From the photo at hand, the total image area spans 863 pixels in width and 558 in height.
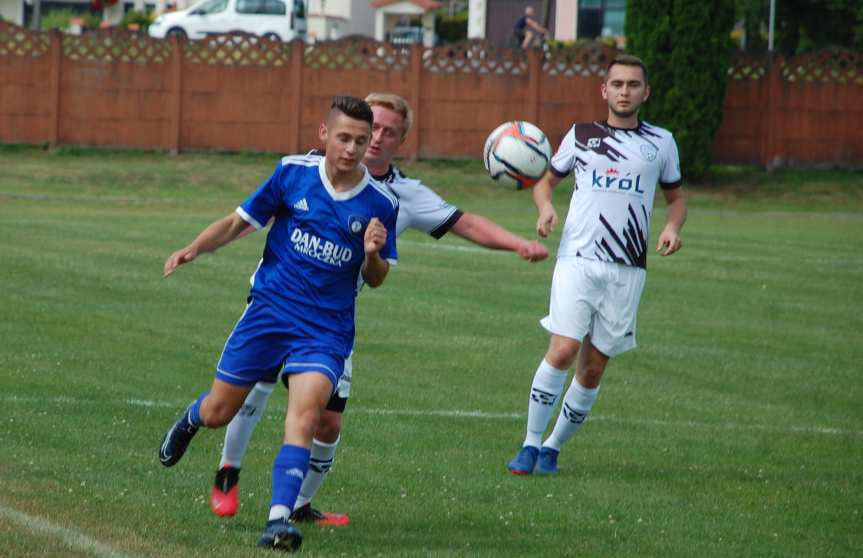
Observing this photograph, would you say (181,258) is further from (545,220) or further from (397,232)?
(545,220)

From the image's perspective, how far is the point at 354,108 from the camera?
249 inches

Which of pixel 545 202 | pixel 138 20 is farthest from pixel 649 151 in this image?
pixel 138 20

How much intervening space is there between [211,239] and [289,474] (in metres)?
1.11

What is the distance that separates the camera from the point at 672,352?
1284cm

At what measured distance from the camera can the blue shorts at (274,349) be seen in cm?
630

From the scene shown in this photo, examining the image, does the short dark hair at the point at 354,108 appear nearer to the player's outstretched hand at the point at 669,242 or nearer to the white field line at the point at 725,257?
the player's outstretched hand at the point at 669,242

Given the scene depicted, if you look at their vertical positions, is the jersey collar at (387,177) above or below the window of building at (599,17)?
below

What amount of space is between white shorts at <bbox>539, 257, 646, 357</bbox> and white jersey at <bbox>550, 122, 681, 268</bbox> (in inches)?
3.1

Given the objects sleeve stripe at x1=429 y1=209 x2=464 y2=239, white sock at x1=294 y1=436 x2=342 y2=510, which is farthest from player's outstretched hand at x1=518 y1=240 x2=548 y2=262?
white sock at x1=294 y1=436 x2=342 y2=510

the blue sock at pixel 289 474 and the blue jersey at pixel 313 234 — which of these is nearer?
the blue sock at pixel 289 474

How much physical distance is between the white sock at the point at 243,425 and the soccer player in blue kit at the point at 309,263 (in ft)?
0.54

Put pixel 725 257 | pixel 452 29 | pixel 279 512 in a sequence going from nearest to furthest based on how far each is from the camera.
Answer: pixel 279 512 < pixel 725 257 < pixel 452 29

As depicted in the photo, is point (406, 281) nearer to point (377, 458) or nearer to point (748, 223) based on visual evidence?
point (377, 458)

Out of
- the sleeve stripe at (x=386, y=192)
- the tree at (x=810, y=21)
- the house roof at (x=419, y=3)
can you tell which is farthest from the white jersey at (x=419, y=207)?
the house roof at (x=419, y=3)
